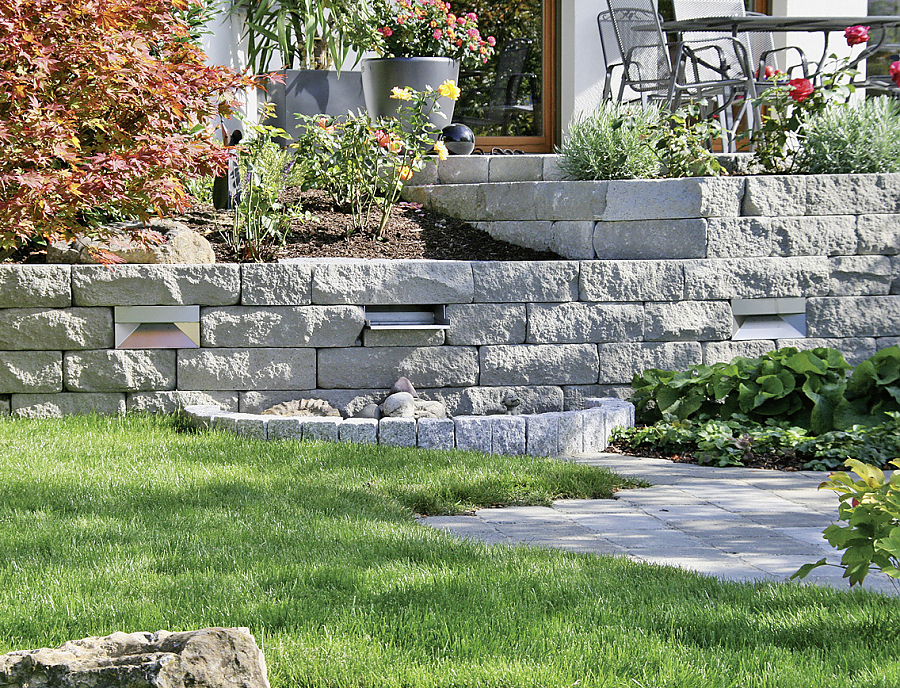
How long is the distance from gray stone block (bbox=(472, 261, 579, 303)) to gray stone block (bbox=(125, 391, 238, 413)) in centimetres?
153

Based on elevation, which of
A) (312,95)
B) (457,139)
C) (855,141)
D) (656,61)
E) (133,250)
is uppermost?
(656,61)

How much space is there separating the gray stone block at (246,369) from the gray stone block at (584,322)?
1.26 m

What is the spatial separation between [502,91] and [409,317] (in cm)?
470

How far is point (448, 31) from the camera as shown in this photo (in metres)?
7.26

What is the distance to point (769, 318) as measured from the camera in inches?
217

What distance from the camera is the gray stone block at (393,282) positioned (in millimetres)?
4863

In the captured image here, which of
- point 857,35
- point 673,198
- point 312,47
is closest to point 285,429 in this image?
point 673,198

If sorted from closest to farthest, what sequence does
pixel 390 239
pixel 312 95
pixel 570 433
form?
pixel 570 433 → pixel 390 239 → pixel 312 95

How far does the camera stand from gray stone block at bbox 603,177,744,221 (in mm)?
5312

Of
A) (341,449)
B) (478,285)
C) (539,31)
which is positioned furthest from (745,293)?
(539,31)

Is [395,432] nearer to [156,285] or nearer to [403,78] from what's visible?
[156,285]

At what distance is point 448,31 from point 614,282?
3.11m

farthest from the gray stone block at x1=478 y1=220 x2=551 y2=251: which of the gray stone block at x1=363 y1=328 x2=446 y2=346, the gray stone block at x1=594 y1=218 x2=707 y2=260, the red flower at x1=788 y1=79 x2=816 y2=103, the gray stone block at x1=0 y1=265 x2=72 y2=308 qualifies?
the gray stone block at x1=0 y1=265 x2=72 y2=308

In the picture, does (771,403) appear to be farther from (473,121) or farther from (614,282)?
(473,121)
